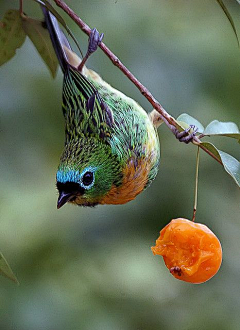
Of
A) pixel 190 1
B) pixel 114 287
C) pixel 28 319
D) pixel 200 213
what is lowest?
pixel 28 319

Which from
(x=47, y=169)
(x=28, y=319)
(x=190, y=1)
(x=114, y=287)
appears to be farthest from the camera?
(x=190, y=1)

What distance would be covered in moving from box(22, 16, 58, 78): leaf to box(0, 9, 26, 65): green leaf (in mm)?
46

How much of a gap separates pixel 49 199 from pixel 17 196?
168 mm

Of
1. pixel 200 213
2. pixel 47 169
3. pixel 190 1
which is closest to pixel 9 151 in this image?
pixel 47 169

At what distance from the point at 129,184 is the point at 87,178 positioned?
0.75 feet

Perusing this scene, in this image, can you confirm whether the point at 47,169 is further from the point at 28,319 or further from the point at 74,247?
the point at 28,319

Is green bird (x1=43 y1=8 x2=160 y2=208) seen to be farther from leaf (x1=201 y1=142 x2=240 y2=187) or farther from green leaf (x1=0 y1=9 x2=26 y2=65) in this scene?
leaf (x1=201 y1=142 x2=240 y2=187)

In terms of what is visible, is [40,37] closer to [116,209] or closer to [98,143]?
[98,143]

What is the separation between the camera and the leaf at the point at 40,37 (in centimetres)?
245

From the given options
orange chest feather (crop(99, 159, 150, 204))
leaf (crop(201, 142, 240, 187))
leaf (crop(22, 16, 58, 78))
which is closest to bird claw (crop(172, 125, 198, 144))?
leaf (crop(201, 142, 240, 187))

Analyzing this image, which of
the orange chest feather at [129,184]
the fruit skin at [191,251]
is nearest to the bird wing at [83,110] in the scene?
the orange chest feather at [129,184]

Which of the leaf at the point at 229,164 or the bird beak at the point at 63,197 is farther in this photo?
the bird beak at the point at 63,197

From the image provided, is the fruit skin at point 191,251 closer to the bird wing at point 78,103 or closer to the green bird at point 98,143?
the green bird at point 98,143

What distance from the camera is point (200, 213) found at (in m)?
3.74
